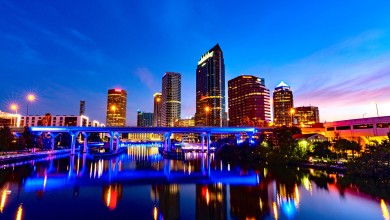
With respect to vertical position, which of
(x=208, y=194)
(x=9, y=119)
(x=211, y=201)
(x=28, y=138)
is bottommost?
(x=208, y=194)

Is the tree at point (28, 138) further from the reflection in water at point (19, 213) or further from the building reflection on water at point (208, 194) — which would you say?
the reflection in water at point (19, 213)

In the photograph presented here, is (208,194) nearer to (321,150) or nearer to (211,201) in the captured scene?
(211,201)

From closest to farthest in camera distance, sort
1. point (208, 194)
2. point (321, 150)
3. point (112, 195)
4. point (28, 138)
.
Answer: point (112, 195), point (208, 194), point (321, 150), point (28, 138)

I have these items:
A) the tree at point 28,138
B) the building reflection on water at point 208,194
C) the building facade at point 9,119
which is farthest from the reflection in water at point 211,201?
the building facade at point 9,119

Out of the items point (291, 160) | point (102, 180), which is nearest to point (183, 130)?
point (291, 160)

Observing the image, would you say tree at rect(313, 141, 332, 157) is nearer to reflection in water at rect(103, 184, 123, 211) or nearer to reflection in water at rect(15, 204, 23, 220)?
reflection in water at rect(103, 184, 123, 211)

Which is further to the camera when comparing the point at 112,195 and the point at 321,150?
the point at 321,150

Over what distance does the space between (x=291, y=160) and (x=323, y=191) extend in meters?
28.9

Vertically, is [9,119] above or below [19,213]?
above

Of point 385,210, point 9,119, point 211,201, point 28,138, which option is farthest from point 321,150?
point 9,119

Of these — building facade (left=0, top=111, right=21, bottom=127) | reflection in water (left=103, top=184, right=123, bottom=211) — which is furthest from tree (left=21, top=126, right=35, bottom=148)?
building facade (left=0, top=111, right=21, bottom=127)

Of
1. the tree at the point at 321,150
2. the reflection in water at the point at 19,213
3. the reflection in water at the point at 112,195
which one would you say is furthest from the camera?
the tree at the point at 321,150

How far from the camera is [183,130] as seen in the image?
104 metres

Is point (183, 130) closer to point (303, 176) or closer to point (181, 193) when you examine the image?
point (303, 176)
